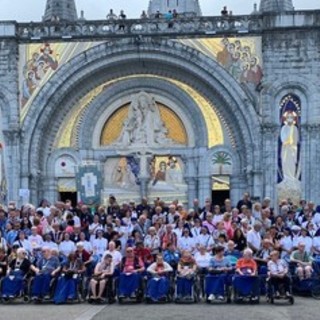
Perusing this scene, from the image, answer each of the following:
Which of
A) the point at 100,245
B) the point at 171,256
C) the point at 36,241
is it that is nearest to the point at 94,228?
the point at 100,245

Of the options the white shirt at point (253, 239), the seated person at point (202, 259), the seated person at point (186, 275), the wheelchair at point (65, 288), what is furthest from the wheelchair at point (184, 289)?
the white shirt at point (253, 239)

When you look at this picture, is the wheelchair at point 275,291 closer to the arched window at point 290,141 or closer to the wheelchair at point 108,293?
the wheelchair at point 108,293

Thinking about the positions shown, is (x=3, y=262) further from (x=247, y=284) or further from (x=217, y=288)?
(x=247, y=284)

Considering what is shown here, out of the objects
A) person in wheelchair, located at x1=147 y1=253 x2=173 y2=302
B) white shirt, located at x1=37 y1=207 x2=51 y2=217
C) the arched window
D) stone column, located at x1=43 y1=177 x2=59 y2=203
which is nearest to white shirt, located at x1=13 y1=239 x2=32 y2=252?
white shirt, located at x1=37 y1=207 x2=51 y2=217

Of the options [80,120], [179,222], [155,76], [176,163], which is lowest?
[179,222]

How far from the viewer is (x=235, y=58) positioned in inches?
1071

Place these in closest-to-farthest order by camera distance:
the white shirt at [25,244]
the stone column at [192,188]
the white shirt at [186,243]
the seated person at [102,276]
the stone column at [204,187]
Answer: the seated person at [102,276] < the white shirt at [186,243] < the white shirt at [25,244] < the stone column at [204,187] < the stone column at [192,188]

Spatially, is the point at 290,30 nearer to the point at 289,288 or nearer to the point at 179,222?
the point at 179,222

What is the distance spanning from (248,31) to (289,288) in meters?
14.8

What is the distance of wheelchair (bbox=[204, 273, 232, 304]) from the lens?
14.8 metres

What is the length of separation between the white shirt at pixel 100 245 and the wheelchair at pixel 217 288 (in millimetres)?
2798

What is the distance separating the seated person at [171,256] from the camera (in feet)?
52.3

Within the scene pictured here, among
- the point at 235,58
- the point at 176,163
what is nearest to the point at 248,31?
the point at 235,58

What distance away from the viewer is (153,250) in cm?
1644
